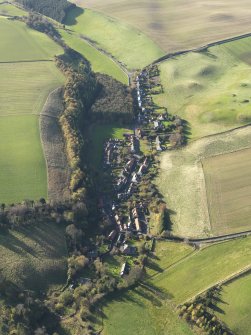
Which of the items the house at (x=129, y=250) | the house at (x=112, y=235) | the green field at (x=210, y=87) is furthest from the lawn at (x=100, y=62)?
the house at (x=129, y=250)

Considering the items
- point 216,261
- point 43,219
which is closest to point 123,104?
point 43,219

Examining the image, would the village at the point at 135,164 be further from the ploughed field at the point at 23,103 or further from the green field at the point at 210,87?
the ploughed field at the point at 23,103

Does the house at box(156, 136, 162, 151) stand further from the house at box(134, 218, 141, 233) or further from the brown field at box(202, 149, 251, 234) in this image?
the house at box(134, 218, 141, 233)

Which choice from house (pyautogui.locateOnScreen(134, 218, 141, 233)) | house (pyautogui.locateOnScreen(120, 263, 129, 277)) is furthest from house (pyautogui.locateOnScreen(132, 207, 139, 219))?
house (pyautogui.locateOnScreen(120, 263, 129, 277))

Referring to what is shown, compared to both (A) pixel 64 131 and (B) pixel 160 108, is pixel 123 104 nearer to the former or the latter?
(B) pixel 160 108

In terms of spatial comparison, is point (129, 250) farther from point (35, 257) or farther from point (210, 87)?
point (210, 87)

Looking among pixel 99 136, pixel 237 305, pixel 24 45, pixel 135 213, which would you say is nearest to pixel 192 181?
pixel 135 213
